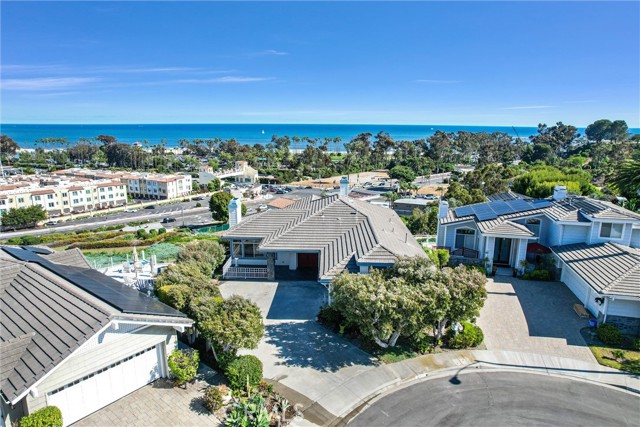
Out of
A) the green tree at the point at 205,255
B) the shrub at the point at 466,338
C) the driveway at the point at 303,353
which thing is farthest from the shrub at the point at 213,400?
the green tree at the point at 205,255

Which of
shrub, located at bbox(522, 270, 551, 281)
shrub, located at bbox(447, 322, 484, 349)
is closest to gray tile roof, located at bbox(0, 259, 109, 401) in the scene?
shrub, located at bbox(447, 322, 484, 349)

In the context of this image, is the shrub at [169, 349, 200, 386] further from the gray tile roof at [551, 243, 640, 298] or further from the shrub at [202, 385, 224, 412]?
the gray tile roof at [551, 243, 640, 298]

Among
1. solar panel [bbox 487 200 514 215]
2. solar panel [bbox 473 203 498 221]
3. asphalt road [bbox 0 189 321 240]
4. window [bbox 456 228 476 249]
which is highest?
solar panel [bbox 487 200 514 215]

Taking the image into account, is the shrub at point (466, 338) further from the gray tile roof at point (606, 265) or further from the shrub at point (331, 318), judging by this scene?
the gray tile roof at point (606, 265)

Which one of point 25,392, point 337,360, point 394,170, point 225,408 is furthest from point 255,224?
point 394,170

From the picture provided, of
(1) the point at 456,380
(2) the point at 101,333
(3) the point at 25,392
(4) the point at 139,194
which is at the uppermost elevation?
(2) the point at 101,333

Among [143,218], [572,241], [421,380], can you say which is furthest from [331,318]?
[143,218]

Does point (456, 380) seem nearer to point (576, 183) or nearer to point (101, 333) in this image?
point (101, 333)
